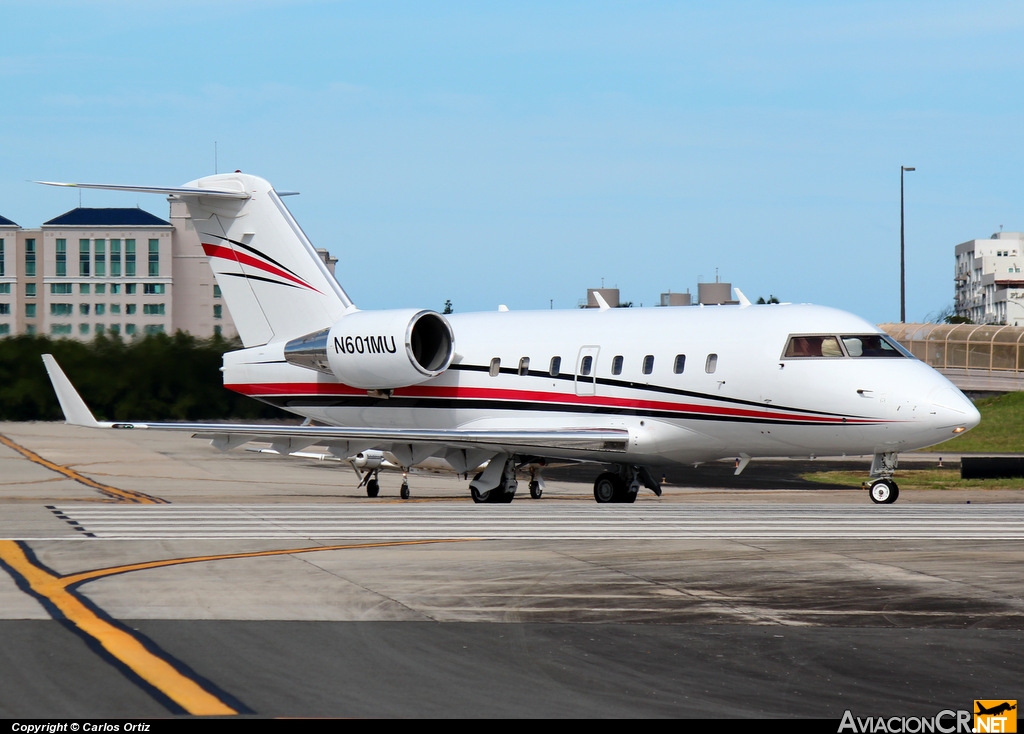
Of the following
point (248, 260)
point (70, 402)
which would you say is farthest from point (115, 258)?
point (70, 402)

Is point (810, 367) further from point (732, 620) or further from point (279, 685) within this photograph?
point (279, 685)

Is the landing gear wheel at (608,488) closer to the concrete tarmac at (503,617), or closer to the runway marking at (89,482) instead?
the concrete tarmac at (503,617)

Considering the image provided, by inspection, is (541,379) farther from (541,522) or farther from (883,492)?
A: (541,522)

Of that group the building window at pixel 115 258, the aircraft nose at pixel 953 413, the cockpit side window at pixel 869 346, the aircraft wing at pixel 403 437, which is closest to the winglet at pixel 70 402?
the aircraft wing at pixel 403 437

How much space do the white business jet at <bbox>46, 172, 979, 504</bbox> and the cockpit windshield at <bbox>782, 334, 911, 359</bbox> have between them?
0.02m

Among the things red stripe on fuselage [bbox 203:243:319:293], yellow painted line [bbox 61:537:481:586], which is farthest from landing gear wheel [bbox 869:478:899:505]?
red stripe on fuselage [bbox 203:243:319:293]

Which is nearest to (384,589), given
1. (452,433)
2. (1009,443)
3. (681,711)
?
(681,711)

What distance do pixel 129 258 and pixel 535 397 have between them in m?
45.8

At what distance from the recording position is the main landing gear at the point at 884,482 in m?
20.8

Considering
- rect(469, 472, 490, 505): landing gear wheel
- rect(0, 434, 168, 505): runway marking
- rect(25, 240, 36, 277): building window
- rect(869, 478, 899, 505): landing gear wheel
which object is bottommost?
→ rect(0, 434, 168, 505): runway marking

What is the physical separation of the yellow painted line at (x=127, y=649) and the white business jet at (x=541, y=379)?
11334mm

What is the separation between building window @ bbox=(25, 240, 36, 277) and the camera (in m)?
58.1

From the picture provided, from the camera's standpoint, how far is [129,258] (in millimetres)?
64688

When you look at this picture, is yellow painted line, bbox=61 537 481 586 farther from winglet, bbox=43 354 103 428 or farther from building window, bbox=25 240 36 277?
building window, bbox=25 240 36 277
